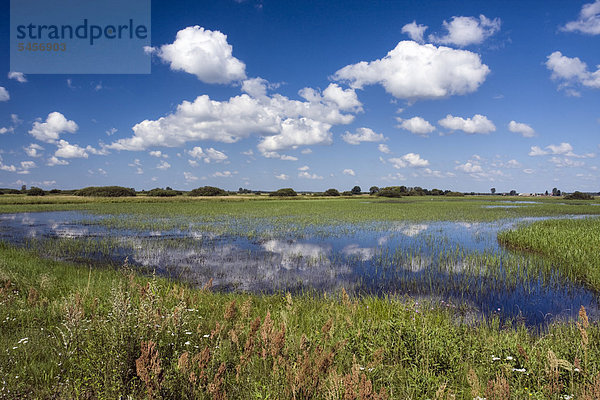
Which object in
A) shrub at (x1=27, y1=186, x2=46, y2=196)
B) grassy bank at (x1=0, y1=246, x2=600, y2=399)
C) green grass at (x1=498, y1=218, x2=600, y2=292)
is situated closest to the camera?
grassy bank at (x1=0, y1=246, x2=600, y2=399)

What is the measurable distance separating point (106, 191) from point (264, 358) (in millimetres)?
110221

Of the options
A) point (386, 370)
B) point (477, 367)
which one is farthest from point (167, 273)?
point (477, 367)

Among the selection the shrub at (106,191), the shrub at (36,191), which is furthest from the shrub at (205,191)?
the shrub at (36,191)

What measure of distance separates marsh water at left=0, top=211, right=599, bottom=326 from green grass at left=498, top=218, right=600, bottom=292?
783mm

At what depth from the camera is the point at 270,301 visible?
27.3ft

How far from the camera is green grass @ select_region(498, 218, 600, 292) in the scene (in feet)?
37.3

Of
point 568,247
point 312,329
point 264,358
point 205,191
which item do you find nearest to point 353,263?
point 312,329

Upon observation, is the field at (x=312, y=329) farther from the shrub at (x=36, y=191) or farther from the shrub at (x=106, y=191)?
the shrub at (x=36, y=191)

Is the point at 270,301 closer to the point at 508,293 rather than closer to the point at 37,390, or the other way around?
the point at 37,390

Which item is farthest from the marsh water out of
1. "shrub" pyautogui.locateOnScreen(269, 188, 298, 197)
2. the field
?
"shrub" pyautogui.locateOnScreen(269, 188, 298, 197)

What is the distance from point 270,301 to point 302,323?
7.09 ft

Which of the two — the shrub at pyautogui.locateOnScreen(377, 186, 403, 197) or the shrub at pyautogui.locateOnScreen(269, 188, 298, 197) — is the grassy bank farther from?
the shrub at pyautogui.locateOnScreen(377, 186, 403, 197)

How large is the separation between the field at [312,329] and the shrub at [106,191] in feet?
297

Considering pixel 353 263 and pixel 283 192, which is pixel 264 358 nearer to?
pixel 353 263
